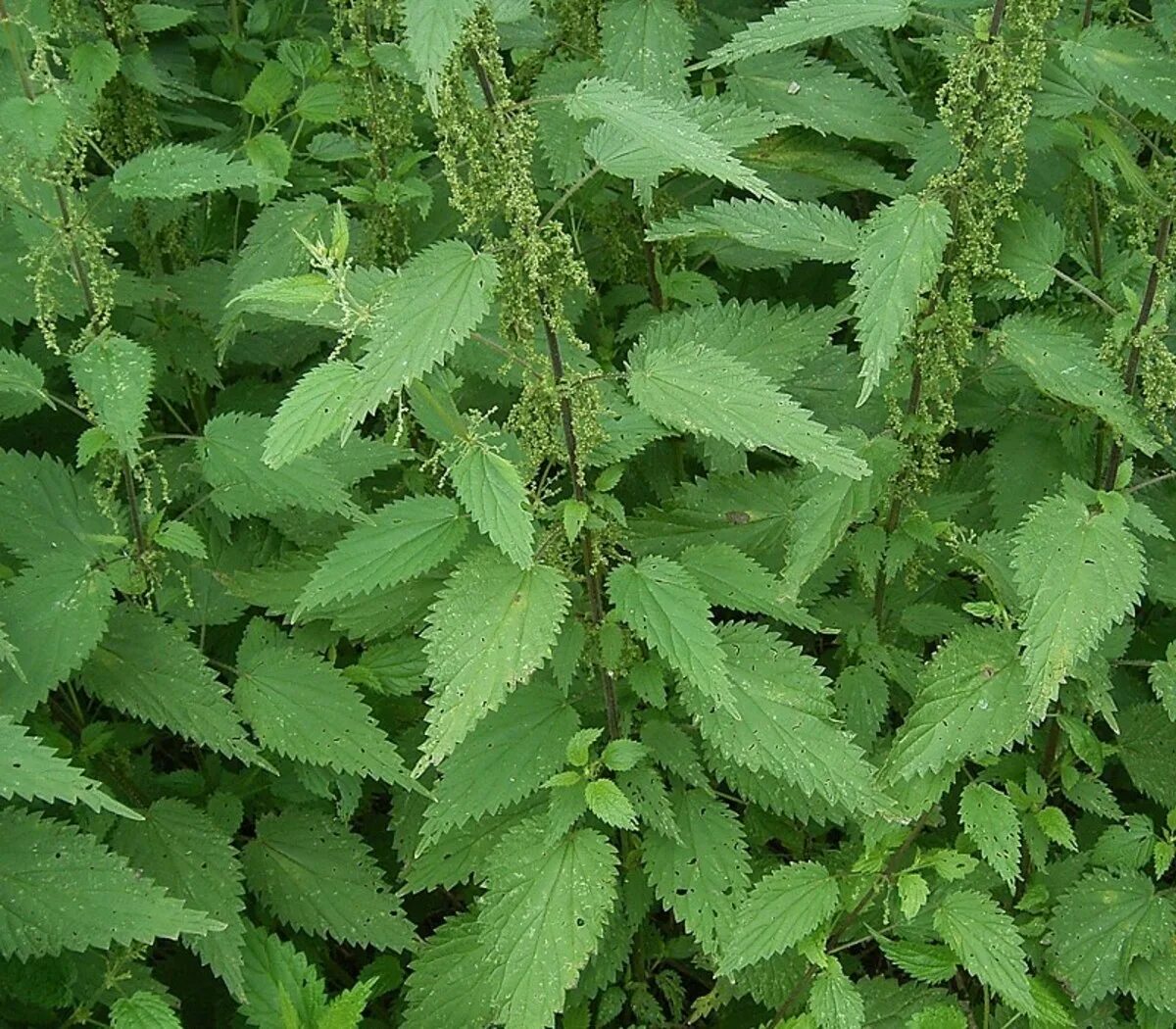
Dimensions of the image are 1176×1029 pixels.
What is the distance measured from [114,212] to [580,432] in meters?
2.00

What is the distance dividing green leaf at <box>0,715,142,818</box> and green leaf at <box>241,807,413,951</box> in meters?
0.80

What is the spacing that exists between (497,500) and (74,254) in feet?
4.45

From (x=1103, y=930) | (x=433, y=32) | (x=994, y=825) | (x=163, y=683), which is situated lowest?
(x=1103, y=930)

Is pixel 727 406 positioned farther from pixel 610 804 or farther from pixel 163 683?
pixel 163 683

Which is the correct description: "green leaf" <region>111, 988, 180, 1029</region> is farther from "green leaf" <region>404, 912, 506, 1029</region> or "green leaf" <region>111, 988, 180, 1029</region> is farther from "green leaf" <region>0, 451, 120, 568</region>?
"green leaf" <region>0, 451, 120, 568</region>

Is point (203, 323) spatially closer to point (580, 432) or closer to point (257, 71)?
point (257, 71)

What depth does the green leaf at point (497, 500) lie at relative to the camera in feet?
7.29

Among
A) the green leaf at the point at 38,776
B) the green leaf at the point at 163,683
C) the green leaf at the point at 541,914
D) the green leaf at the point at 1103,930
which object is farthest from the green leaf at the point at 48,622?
the green leaf at the point at 1103,930

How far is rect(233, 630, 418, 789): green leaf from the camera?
2.81m

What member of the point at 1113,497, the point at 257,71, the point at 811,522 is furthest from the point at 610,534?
the point at 257,71

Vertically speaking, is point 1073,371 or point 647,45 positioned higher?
point 647,45

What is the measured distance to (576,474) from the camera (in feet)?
8.25

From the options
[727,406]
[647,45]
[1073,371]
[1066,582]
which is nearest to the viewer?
[727,406]

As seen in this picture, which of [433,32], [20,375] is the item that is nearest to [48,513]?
[20,375]
